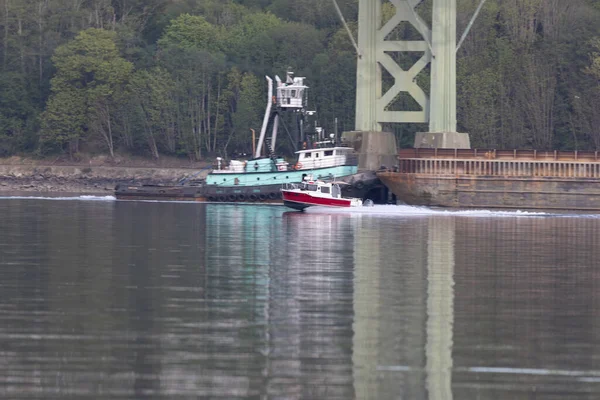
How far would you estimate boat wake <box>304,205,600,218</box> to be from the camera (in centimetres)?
5797

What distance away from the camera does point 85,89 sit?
95688 mm

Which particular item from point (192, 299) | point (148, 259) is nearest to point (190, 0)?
point (148, 259)

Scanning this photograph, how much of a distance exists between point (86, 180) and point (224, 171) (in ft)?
76.9

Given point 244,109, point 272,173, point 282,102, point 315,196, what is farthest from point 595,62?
point 315,196

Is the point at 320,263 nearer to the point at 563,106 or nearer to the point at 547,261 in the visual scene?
the point at 547,261

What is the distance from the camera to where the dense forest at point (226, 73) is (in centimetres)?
8388

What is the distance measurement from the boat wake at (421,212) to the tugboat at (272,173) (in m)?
3.25

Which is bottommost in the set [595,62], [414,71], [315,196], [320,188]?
[315,196]

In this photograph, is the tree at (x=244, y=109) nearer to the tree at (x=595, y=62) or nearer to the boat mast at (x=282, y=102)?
the boat mast at (x=282, y=102)

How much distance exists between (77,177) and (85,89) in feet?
31.5

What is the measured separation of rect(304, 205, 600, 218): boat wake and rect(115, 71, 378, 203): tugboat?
10.7 ft

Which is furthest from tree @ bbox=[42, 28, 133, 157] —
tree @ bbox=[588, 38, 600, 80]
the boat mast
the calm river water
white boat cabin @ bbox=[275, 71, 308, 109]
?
the calm river water

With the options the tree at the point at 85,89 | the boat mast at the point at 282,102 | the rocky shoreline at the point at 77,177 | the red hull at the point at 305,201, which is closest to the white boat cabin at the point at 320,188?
the red hull at the point at 305,201

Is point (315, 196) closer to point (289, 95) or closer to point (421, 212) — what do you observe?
point (421, 212)
